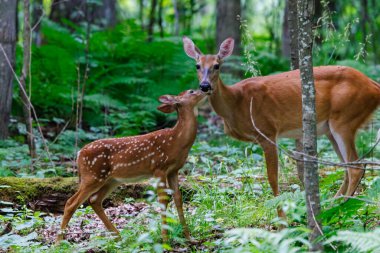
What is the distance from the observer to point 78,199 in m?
6.14

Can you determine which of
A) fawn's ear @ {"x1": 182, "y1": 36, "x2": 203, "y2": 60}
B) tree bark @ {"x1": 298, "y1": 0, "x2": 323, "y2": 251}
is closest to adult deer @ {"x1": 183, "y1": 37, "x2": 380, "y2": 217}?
fawn's ear @ {"x1": 182, "y1": 36, "x2": 203, "y2": 60}

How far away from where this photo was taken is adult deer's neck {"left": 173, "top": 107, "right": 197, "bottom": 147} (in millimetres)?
6121

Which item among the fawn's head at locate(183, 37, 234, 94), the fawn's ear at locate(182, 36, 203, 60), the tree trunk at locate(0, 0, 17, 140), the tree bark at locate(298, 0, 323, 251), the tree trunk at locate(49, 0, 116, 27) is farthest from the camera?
the tree trunk at locate(49, 0, 116, 27)

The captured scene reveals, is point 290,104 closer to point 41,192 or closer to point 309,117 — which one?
point 309,117

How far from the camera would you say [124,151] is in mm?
6289

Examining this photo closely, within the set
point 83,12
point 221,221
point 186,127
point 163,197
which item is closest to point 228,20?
point 83,12

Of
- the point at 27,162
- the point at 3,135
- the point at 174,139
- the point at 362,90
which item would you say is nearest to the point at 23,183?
the point at 27,162

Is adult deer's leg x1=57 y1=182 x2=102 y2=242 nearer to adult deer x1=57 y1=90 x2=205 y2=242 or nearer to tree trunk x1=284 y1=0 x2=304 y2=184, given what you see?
adult deer x1=57 y1=90 x2=205 y2=242

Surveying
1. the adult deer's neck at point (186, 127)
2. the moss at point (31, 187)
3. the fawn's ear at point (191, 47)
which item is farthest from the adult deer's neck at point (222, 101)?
the moss at point (31, 187)

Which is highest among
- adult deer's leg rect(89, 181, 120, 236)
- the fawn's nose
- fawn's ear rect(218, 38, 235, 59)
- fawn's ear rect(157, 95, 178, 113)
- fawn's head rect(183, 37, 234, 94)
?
fawn's ear rect(218, 38, 235, 59)

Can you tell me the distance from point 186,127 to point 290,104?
154 centimetres

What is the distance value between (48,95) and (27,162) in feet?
9.37

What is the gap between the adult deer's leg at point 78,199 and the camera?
20.0ft

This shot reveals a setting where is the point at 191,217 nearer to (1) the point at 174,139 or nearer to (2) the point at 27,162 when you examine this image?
(1) the point at 174,139
